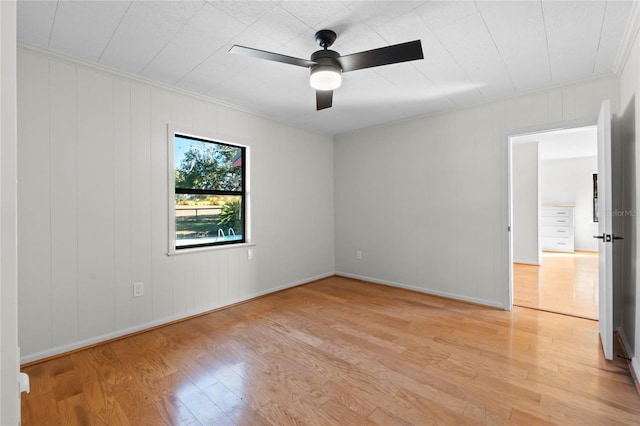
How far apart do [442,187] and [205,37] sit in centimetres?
309

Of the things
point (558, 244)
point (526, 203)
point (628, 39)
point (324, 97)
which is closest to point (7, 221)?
point (324, 97)

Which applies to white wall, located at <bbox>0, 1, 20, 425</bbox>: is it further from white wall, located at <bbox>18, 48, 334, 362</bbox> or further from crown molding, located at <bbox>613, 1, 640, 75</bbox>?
crown molding, located at <bbox>613, 1, 640, 75</bbox>

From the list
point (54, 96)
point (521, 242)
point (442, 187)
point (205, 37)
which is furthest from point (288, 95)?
point (521, 242)

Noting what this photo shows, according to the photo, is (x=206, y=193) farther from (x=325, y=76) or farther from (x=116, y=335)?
(x=325, y=76)

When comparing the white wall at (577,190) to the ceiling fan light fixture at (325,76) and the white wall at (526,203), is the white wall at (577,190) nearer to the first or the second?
the white wall at (526,203)

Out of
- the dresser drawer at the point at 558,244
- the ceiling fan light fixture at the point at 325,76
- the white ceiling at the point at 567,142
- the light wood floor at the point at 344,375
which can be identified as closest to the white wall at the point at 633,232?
the light wood floor at the point at 344,375

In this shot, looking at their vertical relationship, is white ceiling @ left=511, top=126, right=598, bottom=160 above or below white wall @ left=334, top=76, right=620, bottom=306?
above

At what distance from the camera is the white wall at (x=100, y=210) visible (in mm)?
2256

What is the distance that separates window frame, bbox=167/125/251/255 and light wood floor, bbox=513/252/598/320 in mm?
3444

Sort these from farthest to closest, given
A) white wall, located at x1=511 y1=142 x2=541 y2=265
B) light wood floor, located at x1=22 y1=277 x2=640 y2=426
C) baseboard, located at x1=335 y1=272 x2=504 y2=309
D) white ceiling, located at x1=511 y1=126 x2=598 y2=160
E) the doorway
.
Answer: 1. white wall, located at x1=511 y1=142 x2=541 y2=265
2. white ceiling, located at x1=511 y1=126 x2=598 y2=160
3. the doorway
4. baseboard, located at x1=335 y1=272 x2=504 y2=309
5. light wood floor, located at x1=22 y1=277 x2=640 y2=426

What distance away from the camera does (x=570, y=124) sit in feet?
9.68

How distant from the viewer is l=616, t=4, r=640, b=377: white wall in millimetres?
1993

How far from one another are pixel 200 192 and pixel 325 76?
79.8 inches

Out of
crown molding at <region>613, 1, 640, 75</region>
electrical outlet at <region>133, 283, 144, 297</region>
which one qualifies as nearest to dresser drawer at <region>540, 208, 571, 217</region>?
crown molding at <region>613, 1, 640, 75</region>
